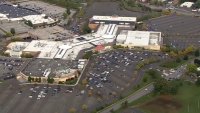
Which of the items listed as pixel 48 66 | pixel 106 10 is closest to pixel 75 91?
pixel 48 66

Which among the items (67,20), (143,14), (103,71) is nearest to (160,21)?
(143,14)

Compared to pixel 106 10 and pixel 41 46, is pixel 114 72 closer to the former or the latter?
pixel 41 46

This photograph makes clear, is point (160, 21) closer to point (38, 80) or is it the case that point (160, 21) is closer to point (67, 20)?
point (67, 20)

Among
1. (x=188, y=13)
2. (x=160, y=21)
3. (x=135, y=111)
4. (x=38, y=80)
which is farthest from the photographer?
(x=188, y=13)

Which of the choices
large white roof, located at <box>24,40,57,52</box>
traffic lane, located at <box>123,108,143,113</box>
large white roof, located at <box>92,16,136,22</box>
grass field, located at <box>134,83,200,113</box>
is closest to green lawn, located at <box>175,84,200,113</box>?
grass field, located at <box>134,83,200,113</box>

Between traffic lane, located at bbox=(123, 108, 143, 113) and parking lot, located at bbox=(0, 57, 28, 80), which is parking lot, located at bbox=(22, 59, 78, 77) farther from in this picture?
traffic lane, located at bbox=(123, 108, 143, 113)

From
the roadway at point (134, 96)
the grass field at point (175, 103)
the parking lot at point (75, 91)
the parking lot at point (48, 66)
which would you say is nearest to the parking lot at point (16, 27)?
the parking lot at point (48, 66)

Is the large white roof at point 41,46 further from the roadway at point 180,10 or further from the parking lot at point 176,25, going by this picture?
the roadway at point 180,10

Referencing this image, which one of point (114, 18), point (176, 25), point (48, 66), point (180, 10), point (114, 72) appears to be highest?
point (114, 18)
